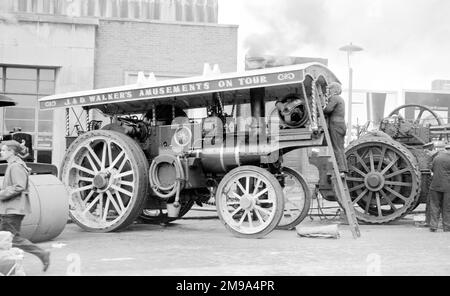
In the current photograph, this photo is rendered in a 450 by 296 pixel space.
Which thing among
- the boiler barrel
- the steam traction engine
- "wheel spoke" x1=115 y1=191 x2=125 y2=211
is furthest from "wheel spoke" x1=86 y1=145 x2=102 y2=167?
the steam traction engine

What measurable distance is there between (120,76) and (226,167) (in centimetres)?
934

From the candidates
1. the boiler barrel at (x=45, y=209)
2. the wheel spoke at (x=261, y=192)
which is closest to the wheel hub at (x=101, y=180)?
the boiler barrel at (x=45, y=209)

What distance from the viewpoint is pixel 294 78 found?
28.9ft

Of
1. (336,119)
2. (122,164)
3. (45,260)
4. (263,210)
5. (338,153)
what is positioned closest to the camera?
(45,260)

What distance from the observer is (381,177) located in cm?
1202

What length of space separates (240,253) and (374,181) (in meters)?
4.96

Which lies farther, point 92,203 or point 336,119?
point 92,203

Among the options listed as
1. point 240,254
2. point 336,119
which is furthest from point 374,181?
point 240,254

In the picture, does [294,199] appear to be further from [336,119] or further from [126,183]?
[126,183]

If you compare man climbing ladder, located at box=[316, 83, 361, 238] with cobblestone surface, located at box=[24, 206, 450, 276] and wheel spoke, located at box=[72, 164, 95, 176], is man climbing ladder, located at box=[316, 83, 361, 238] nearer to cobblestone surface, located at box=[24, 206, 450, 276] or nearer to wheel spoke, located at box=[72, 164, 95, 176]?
cobblestone surface, located at box=[24, 206, 450, 276]

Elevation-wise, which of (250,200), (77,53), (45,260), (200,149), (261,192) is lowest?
(45,260)
